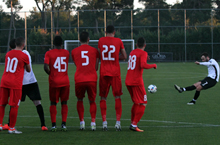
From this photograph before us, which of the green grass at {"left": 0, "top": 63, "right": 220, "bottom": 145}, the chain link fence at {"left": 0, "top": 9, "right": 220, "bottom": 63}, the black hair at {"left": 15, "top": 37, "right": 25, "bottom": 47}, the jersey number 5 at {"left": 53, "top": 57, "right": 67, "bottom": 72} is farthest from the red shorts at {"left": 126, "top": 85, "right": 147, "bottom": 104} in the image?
the chain link fence at {"left": 0, "top": 9, "right": 220, "bottom": 63}

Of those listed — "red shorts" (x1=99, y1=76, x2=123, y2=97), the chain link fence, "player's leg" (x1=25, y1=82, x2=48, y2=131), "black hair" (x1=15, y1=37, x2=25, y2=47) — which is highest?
the chain link fence

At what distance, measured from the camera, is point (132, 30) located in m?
46.0

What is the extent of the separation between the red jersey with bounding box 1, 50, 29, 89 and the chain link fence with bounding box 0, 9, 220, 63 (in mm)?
36709

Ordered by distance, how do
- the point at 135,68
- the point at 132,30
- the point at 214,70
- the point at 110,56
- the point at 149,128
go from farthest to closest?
the point at 132,30 < the point at 214,70 < the point at 149,128 < the point at 135,68 < the point at 110,56

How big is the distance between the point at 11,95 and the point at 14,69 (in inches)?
20.1

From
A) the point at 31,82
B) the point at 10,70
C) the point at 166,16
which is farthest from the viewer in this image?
the point at 166,16

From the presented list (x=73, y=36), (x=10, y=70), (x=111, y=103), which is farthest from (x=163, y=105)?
(x=73, y=36)

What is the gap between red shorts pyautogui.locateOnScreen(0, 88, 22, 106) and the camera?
23.9ft

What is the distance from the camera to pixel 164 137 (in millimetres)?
6938

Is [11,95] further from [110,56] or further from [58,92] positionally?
[110,56]

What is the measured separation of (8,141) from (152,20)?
41758mm

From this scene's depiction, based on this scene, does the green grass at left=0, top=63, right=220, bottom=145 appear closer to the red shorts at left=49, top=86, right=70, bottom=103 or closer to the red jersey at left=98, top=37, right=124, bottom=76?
the red shorts at left=49, top=86, right=70, bottom=103

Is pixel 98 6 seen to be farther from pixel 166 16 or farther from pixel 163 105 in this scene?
pixel 163 105

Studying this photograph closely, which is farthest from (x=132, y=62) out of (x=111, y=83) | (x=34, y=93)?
(x=34, y=93)
